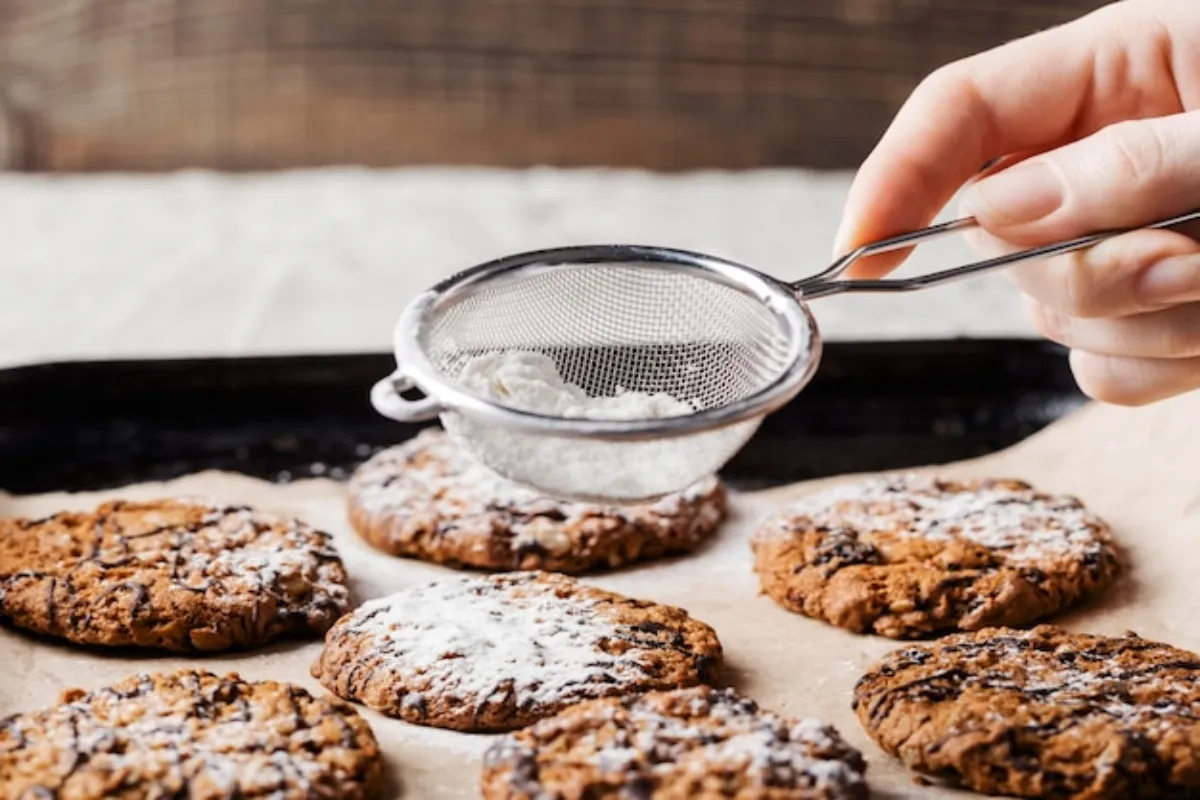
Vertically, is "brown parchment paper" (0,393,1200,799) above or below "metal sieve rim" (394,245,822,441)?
below

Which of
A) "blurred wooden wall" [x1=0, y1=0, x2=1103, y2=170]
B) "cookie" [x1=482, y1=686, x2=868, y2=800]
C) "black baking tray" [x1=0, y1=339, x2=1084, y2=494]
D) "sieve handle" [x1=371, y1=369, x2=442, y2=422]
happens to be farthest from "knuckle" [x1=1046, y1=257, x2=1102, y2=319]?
"blurred wooden wall" [x1=0, y1=0, x2=1103, y2=170]

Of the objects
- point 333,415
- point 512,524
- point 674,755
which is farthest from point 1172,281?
point 333,415

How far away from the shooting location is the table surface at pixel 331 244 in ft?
12.6

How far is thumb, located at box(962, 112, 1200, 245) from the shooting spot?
1.79 metres

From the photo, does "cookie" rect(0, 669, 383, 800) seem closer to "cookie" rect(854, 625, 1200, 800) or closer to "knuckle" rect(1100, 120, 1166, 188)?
"cookie" rect(854, 625, 1200, 800)

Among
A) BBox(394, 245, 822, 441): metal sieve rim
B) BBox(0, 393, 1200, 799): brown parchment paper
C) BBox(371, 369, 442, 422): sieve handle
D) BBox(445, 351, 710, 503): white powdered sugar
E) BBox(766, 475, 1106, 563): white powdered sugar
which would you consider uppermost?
BBox(394, 245, 822, 441): metal sieve rim

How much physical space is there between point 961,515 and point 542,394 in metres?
0.83

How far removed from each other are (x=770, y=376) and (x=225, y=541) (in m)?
0.89

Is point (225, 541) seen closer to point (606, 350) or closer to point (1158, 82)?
point (606, 350)

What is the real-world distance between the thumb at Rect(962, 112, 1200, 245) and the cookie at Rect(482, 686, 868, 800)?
64 cm

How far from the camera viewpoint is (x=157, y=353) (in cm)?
372

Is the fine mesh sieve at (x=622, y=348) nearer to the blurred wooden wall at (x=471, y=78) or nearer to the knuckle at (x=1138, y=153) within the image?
the knuckle at (x=1138, y=153)

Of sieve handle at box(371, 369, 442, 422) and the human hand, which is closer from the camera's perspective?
sieve handle at box(371, 369, 442, 422)

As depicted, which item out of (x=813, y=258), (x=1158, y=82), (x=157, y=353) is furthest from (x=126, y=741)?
(x=813, y=258)
